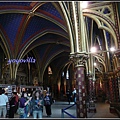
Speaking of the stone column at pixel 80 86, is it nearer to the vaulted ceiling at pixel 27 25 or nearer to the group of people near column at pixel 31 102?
the group of people near column at pixel 31 102

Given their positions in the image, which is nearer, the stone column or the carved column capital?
the stone column

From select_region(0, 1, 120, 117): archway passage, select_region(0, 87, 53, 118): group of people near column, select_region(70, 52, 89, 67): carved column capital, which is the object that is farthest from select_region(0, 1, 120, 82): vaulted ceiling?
select_region(0, 87, 53, 118): group of people near column

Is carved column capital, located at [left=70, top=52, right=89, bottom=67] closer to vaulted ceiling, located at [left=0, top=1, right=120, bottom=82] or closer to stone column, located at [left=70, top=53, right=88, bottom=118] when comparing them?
stone column, located at [left=70, top=53, right=88, bottom=118]

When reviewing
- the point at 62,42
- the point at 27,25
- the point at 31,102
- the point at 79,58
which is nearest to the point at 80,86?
the point at 79,58

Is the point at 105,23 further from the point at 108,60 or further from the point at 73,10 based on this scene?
the point at 108,60

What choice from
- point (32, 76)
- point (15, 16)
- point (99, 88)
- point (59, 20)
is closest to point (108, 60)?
point (59, 20)

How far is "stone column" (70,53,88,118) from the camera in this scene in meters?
6.15

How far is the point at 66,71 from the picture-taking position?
101 feet

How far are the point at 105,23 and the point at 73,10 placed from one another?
1390 mm

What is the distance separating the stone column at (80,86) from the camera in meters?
6.15

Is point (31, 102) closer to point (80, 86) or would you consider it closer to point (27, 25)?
point (80, 86)

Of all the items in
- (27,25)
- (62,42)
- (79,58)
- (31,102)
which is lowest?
(31,102)

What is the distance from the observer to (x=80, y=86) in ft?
20.5

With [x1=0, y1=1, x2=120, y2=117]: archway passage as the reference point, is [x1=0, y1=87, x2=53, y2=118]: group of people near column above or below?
below
